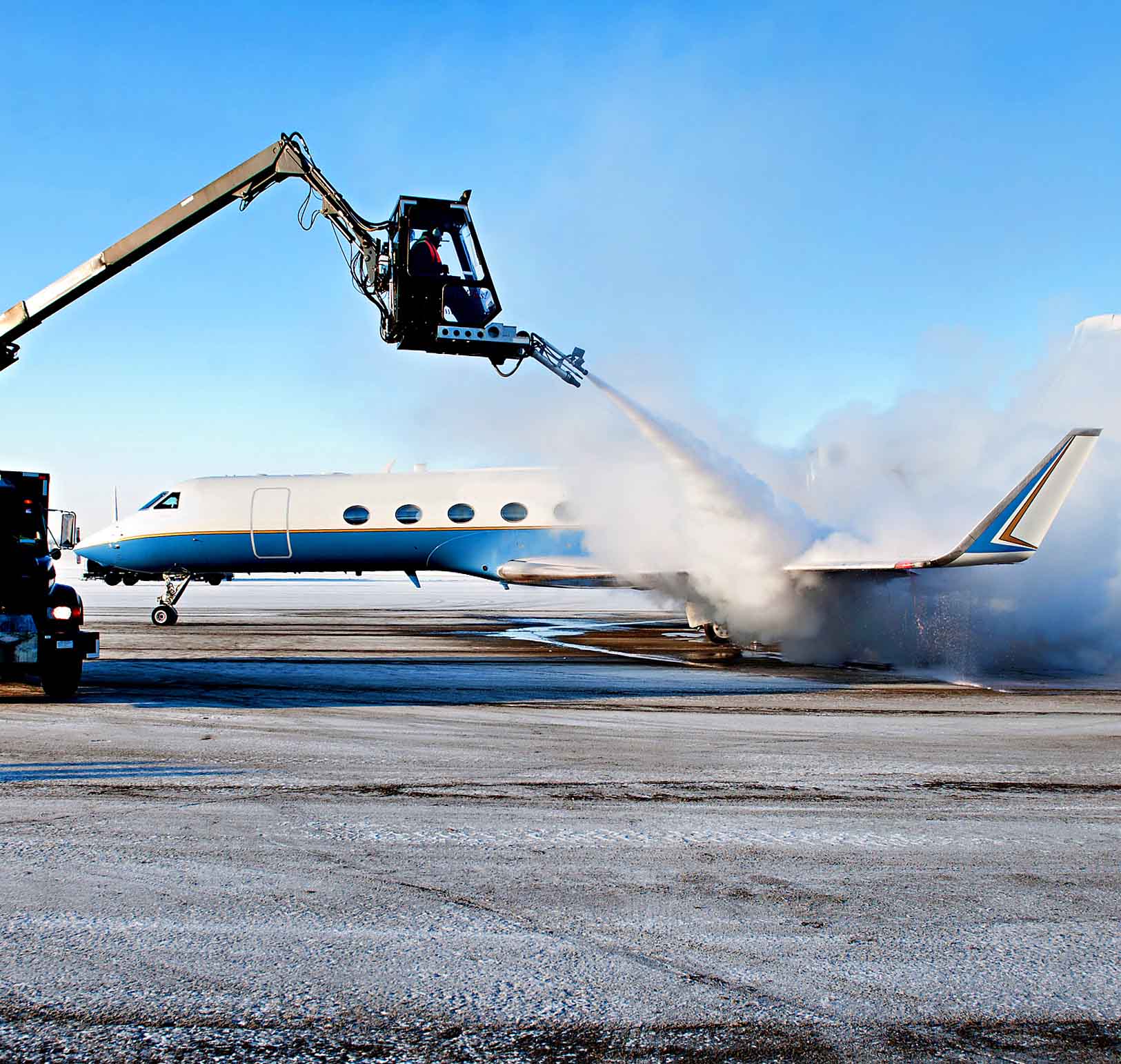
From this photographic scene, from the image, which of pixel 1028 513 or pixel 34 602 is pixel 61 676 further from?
pixel 1028 513

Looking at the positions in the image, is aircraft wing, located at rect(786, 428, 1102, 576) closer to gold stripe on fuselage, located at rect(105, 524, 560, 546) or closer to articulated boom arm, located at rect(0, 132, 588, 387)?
articulated boom arm, located at rect(0, 132, 588, 387)

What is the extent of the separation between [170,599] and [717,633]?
15039 millimetres

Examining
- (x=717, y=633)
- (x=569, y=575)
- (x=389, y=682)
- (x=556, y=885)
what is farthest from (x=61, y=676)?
(x=717, y=633)

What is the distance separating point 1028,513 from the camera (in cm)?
1490

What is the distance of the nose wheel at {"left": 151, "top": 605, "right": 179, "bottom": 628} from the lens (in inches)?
1034

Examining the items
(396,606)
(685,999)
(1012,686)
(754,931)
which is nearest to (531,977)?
(685,999)

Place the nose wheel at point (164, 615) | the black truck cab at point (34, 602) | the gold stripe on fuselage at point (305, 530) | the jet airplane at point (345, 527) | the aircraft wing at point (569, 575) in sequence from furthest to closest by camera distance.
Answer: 1. the nose wheel at point (164, 615)
2. the jet airplane at point (345, 527)
3. the gold stripe on fuselage at point (305, 530)
4. the aircraft wing at point (569, 575)
5. the black truck cab at point (34, 602)

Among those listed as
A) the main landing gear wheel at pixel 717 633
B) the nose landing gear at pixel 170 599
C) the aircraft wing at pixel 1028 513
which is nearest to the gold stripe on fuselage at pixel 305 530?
the nose landing gear at pixel 170 599

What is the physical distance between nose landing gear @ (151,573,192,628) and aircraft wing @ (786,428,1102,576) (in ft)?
64.0

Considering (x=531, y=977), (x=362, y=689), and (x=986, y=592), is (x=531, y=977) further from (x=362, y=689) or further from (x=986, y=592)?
(x=986, y=592)

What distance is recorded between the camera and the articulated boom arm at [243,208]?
13.3 m

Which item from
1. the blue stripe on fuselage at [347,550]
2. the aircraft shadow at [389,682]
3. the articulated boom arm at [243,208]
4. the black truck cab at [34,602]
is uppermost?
the articulated boom arm at [243,208]

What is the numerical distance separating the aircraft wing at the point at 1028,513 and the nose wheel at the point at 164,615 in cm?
1966

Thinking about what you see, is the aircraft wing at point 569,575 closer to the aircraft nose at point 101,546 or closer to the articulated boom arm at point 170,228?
the articulated boom arm at point 170,228
